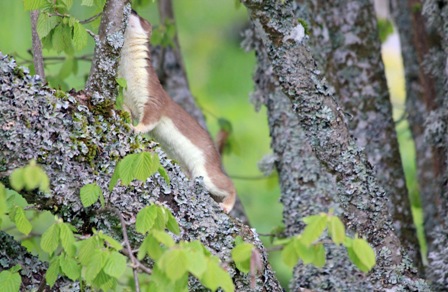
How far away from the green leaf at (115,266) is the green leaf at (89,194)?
324 millimetres

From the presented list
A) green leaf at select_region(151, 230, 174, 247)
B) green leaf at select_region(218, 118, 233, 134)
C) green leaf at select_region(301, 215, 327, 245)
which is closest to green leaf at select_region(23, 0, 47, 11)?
green leaf at select_region(151, 230, 174, 247)

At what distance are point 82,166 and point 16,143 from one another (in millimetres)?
260

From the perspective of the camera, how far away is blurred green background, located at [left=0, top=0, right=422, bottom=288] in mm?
7668

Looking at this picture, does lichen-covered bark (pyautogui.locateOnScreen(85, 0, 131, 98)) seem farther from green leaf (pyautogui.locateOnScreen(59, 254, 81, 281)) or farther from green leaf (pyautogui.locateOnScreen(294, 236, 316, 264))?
green leaf (pyautogui.locateOnScreen(294, 236, 316, 264))

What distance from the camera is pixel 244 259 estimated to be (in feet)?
7.55

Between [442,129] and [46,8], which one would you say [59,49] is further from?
[442,129]

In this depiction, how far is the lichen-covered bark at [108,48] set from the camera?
9.71 ft

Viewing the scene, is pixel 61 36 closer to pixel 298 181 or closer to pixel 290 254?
pixel 290 254

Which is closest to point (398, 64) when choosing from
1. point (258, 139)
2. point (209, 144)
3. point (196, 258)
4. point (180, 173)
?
point (258, 139)

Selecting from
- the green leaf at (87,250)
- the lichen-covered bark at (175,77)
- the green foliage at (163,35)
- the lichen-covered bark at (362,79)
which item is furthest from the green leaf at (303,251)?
the lichen-covered bark at (175,77)

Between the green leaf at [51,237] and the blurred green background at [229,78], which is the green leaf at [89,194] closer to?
the green leaf at [51,237]

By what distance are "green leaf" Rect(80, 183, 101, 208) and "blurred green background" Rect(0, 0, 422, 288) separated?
4564mm

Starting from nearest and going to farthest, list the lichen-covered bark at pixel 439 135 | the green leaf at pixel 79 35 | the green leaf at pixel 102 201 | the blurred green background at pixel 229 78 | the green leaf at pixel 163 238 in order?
the green leaf at pixel 163 238
the green leaf at pixel 102 201
the green leaf at pixel 79 35
the lichen-covered bark at pixel 439 135
the blurred green background at pixel 229 78

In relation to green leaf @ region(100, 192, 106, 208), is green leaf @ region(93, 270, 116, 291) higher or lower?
lower
